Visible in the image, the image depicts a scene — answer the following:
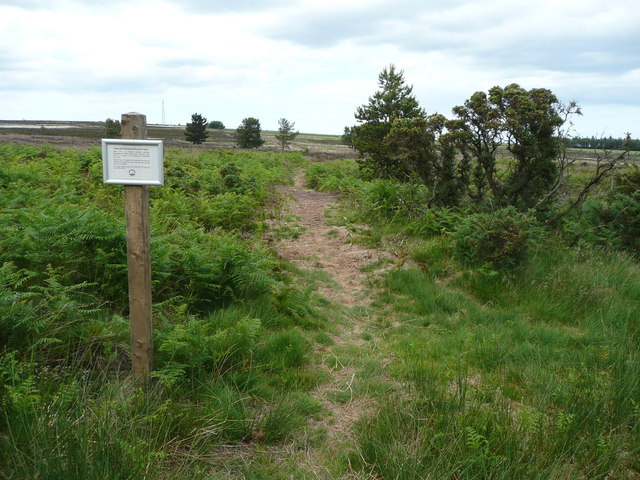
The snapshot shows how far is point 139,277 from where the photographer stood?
147 inches

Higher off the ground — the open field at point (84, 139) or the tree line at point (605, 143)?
the open field at point (84, 139)

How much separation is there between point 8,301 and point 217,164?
17038 millimetres

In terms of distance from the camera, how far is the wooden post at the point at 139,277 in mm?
3627

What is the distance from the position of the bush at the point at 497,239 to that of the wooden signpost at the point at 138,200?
5.31 m

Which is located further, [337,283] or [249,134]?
[249,134]

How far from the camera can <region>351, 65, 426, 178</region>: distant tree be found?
19375 mm

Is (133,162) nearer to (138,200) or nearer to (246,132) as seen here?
(138,200)

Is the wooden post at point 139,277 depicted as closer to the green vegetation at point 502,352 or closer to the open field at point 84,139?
the green vegetation at point 502,352

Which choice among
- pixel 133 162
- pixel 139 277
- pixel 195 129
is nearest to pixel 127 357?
pixel 139 277

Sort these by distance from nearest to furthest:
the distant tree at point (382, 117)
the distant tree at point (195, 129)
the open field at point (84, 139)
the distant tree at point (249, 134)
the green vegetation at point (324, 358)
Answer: the green vegetation at point (324, 358), the distant tree at point (382, 117), the open field at point (84, 139), the distant tree at point (249, 134), the distant tree at point (195, 129)

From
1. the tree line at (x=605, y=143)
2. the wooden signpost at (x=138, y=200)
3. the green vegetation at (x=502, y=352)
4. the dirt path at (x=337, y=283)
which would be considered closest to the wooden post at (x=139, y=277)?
the wooden signpost at (x=138, y=200)

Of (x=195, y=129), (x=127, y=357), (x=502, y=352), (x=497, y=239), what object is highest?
(x=195, y=129)

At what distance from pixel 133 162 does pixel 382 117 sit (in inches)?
757

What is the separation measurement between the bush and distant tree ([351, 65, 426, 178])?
1016 cm
